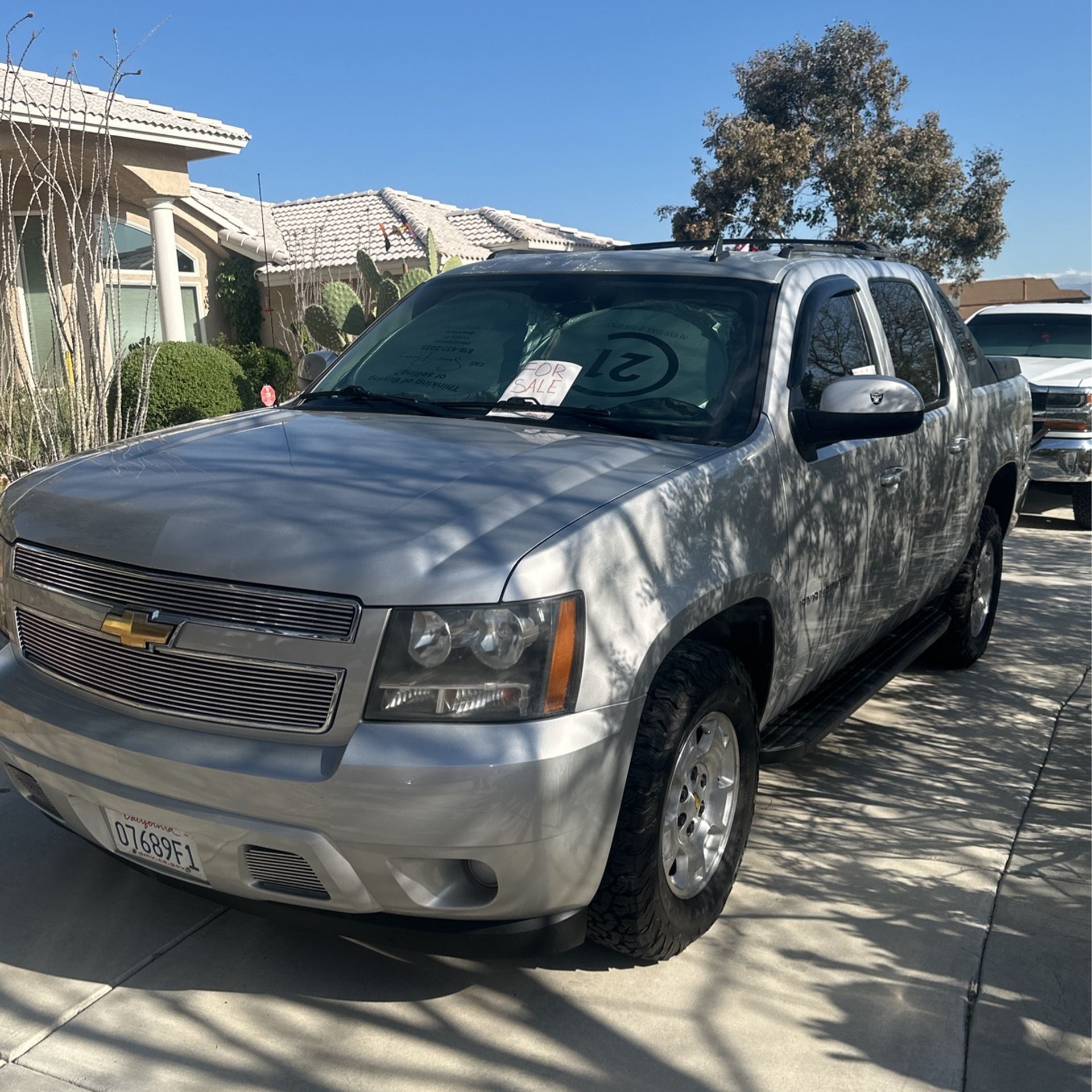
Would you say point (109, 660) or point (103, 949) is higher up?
point (109, 660)

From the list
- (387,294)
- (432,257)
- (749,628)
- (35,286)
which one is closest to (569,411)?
(749,628)

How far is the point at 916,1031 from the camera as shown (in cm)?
307

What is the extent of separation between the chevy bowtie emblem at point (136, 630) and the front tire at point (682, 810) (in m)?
1.17

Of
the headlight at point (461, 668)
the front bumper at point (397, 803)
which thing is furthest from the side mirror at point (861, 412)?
the headlight at point (461, 668)

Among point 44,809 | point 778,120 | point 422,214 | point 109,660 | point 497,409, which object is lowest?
point 44,809

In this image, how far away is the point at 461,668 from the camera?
269cm

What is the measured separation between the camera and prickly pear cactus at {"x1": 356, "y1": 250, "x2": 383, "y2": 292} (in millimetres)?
12015

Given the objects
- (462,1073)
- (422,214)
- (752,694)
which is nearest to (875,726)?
(752,694)

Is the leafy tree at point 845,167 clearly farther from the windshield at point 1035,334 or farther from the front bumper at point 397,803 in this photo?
the front bumper at point 397,803

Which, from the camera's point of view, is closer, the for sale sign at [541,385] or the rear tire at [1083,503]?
the for sale sign at [541,385]

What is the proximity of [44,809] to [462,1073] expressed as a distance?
136 cm

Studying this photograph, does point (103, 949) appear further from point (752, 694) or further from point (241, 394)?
point (241, 394)

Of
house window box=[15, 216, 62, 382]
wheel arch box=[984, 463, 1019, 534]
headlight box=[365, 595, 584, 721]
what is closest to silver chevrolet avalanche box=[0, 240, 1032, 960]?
headlight box=[365, 595, 584, 721]

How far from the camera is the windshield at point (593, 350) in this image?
3822mm
